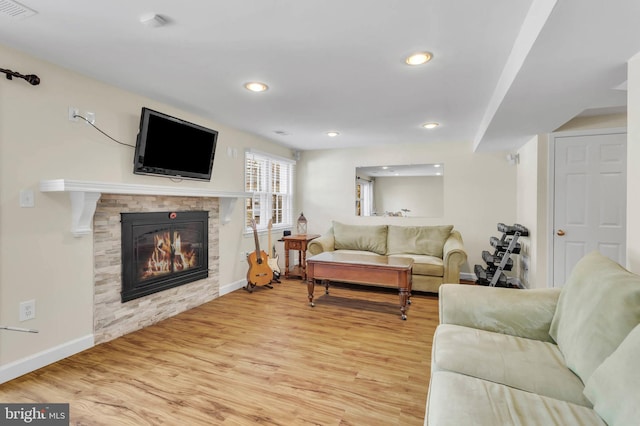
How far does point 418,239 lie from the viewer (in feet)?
15.2

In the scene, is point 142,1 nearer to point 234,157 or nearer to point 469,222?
point 234,157

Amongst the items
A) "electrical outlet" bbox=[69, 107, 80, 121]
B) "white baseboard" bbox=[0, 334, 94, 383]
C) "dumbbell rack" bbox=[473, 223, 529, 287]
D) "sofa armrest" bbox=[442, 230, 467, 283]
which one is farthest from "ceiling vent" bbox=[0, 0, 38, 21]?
"dumbbell rack" bbox=[473, 223, 529, 287]

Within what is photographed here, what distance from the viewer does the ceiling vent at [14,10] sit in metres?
1.62

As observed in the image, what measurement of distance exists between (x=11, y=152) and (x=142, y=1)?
146 cm

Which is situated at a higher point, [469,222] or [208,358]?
[469,222]

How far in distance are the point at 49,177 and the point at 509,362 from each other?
3.15m

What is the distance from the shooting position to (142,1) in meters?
1.59

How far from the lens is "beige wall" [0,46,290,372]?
2.11 meters

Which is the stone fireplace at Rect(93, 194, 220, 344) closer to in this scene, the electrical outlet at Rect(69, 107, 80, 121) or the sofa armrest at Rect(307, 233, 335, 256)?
the electrical outlet at Rect(69, 107, 80, 121)

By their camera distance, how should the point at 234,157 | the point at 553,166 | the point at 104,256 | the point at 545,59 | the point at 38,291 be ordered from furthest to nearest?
the point at 234,157 → the point at 553,166 → the point at 104,256 → the point at 38,291 → the point at 545,59

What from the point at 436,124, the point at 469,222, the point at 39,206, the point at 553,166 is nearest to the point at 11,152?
the point at 39,206

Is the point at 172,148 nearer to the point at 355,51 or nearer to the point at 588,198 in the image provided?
the point at 355,51

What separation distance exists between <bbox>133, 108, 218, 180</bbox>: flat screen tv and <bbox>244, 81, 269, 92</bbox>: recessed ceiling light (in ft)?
2.83

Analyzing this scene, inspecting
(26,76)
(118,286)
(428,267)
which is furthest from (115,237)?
(428,267)
